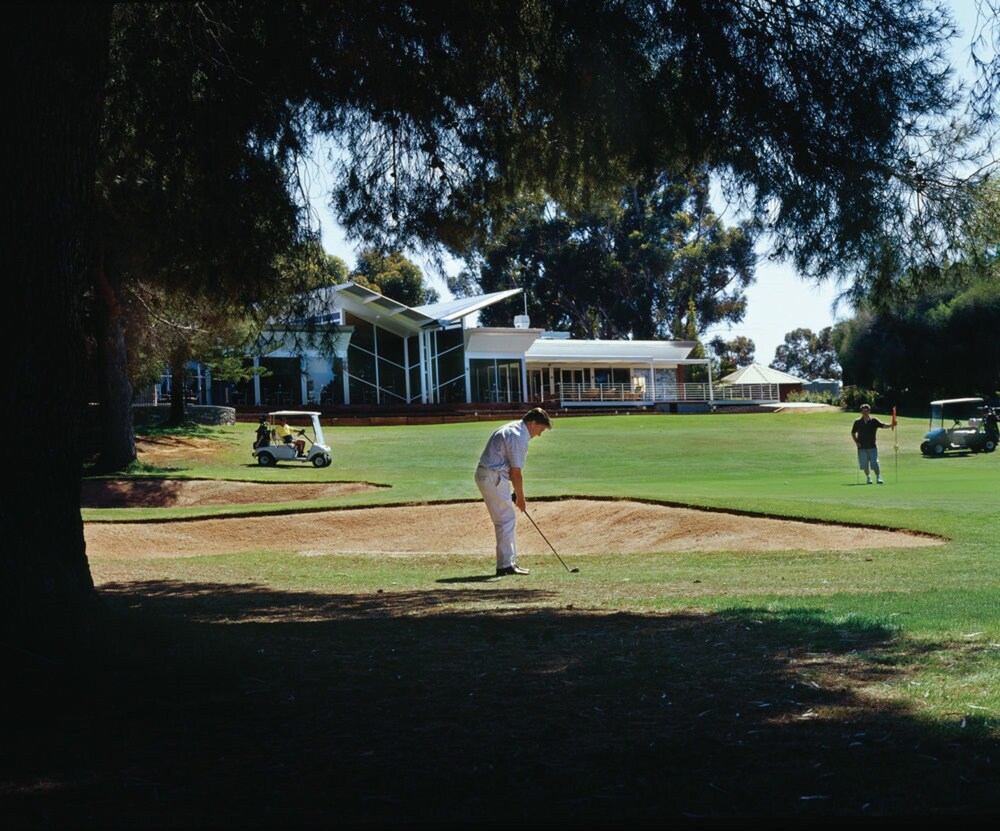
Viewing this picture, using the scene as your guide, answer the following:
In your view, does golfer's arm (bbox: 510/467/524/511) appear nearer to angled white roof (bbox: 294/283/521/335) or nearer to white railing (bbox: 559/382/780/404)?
angled white roof (bbox: 294/283/521/335)

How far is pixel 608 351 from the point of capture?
6650cm

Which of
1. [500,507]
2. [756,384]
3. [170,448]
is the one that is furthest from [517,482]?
[756,384]

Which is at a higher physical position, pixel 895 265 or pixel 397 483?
pixel 895 265

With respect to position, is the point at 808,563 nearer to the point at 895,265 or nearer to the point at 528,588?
the point at 528,588

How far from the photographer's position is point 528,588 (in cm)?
1109

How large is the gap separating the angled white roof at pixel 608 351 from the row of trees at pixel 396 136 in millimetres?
50809

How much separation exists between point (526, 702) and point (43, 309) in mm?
3535

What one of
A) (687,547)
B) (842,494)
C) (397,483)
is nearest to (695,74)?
(687,547)

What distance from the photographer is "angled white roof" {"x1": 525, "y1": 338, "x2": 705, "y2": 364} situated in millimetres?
64688

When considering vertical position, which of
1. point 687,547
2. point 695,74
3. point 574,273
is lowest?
point 687,547

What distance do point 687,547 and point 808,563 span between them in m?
3.00

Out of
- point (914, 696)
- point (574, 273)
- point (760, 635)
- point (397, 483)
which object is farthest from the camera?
point (574, 273)

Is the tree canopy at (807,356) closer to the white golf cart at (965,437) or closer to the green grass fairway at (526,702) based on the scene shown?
the white golf cart at (965,437)

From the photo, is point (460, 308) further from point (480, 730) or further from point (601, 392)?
point (480, 730)
